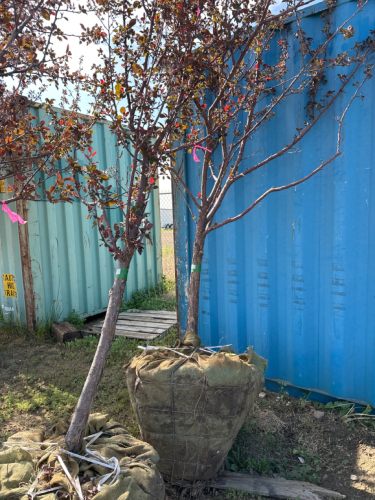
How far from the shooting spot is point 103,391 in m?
3.47

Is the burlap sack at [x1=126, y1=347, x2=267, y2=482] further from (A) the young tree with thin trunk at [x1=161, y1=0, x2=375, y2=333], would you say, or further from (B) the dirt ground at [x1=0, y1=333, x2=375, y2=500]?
(A) the young tree with thin trunk at [x1=161, y1=0, x2=375, y2=333]

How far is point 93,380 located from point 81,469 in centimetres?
40

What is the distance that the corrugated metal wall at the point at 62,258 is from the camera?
4.91 m

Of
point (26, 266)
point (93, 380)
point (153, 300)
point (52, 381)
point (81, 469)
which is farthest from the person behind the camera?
point (153, 300)

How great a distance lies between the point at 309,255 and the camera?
123 inches

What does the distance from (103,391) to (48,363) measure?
1.03m

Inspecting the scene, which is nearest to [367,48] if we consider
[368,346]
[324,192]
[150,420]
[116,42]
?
[324,192]

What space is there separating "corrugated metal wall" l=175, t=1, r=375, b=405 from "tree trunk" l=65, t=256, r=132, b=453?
1706mm

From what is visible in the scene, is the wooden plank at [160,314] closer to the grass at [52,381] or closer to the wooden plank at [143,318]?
the wooden plank at [143,318]

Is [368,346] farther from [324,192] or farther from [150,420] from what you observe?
[150,420]

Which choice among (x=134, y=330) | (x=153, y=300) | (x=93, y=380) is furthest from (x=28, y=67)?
(x=153, y=300)

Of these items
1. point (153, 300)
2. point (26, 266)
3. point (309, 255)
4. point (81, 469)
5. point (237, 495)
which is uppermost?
point (309, 255)

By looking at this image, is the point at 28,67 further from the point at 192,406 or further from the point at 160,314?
the point at 160,314

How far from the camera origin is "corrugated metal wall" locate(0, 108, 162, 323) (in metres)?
4.91
